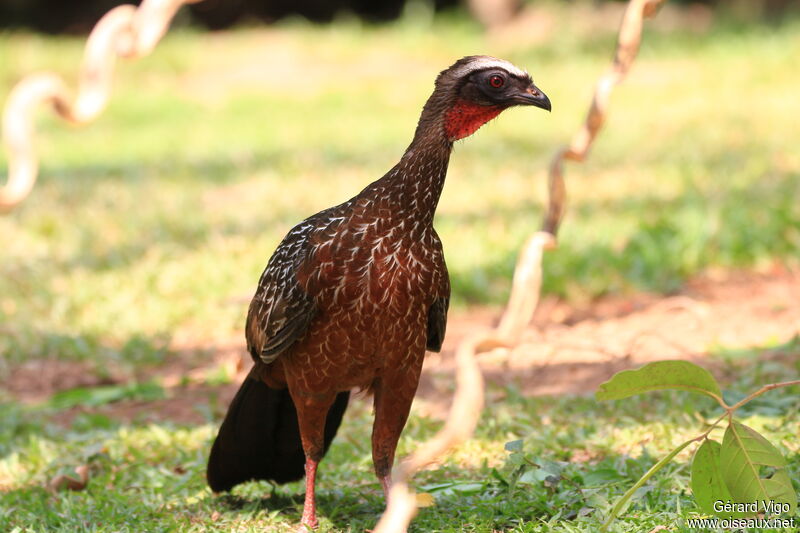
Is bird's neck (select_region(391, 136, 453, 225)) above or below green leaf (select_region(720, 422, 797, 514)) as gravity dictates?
above

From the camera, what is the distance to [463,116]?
3.52 meters

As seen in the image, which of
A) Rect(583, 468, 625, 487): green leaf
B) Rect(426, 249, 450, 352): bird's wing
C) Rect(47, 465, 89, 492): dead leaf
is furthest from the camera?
Rect(47, 465, 89, 492): dead leaf

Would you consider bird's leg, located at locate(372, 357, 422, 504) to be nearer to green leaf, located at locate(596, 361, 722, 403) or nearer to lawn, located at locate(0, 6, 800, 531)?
lawn, located at locate(0, 6, 800, 531)

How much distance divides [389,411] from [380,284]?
507mm

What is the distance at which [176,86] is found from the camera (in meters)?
14.8

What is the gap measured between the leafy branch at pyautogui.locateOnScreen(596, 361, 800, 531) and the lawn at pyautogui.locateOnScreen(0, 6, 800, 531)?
0.92 feet

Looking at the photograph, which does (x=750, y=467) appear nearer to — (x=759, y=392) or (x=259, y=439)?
(x=759, y=392)

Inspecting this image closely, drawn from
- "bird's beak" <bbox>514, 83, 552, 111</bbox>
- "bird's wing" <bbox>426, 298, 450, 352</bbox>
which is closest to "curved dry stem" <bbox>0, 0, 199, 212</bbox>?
"bird's beak" <bbox>514, 83, 552, 111</bbox>

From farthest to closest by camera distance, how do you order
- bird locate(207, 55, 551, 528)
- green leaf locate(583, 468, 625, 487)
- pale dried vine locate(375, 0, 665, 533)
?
green leaf locate(583, 468, 625, 487)
bird locate(207, 55, 551, 528)
pale dried vine locate(375, 0, 665, 533)

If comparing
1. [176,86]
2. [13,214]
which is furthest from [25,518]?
[176,86]

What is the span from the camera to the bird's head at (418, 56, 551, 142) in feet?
11.4

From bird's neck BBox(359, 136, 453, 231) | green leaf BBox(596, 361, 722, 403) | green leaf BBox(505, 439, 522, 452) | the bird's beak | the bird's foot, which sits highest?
the bird's beak

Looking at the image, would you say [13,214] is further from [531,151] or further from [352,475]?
[352,475]

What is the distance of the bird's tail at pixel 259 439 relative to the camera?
3.88 meters
